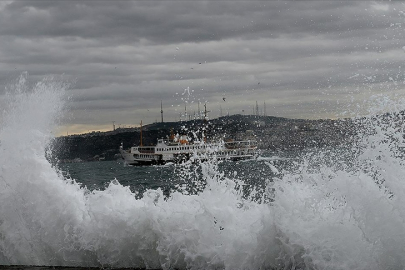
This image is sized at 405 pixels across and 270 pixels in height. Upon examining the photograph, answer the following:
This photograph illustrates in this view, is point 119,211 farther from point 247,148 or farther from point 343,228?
point 247,148

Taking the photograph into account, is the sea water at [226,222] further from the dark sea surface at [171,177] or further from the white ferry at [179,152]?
the white ferry at [179,152]

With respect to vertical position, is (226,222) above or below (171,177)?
above

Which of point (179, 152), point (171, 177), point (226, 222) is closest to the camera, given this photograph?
point (226, 222)

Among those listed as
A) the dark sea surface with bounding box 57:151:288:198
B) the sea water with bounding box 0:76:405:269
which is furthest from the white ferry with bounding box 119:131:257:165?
the sea water with bounding box 0:76:405:269

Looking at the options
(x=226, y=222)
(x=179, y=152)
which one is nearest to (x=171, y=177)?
(x=226, y=222)

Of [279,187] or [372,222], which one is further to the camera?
[279,187]

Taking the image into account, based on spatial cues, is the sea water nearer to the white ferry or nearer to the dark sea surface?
the dark sea surface

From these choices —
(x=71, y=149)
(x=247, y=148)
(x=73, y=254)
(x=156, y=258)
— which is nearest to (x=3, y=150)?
(x=73, y=254)

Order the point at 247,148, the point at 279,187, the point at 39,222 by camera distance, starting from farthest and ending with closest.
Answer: the point at 247,148
the point at 39,222
the point at 279,187

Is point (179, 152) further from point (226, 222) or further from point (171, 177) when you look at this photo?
point (226, 222)
